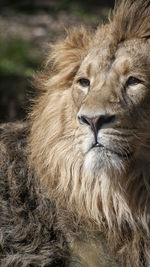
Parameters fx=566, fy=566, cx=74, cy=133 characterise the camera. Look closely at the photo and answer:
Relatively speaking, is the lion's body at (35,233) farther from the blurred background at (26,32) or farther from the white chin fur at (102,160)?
the blurred background at (26,32)

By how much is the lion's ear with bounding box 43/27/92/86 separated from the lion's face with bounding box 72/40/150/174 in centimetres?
38

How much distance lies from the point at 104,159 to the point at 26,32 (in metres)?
6.45

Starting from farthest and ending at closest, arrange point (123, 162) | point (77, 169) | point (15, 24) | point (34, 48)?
point (15, 24)
point (34, 48)
point (77, 169)
point (123, 162)

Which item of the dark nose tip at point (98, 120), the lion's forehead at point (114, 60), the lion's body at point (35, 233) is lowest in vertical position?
the lion's body at point (35, 233)

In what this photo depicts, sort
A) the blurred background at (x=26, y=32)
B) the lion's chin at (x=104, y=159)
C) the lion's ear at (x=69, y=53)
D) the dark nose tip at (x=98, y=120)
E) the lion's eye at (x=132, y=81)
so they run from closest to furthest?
the dark nose tip at (x=98, y=120), the lion's chin at (x=104, y=159), the lion's eye at (x=132, y=81), the lion's ear at (x=69, y=53), the blurred background at (x=26, y=32)

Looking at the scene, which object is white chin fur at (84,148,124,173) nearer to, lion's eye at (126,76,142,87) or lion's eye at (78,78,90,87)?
lion's eye at (126,76,142,87)

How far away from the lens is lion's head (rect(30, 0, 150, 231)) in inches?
161

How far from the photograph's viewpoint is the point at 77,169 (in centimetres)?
452

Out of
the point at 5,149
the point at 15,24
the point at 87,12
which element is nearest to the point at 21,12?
the point at 15,24

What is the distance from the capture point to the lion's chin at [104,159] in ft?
13.3

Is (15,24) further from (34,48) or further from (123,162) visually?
(123,162)

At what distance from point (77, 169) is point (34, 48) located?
5349mm

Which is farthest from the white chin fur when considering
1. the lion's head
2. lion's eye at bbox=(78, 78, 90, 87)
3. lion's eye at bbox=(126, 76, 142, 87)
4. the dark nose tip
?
lion's eye at bbox=(78, 78, 90, 87)

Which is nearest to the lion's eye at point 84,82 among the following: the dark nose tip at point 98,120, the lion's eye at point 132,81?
the lion's eye at point 132,81
